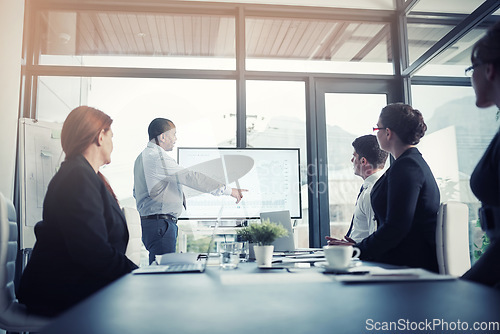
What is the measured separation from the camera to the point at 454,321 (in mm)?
645

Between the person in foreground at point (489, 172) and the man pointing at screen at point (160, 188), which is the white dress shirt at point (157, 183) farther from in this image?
the person in foreground at point (489, 172)

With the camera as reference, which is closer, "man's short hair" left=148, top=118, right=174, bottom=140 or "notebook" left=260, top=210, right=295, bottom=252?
"notebook" left=260, top=210, right=295, bottom=252

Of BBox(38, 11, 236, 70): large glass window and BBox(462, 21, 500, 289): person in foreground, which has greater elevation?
BBox(38, 11, 236, 70): large glass window

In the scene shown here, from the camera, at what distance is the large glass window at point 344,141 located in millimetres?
4145

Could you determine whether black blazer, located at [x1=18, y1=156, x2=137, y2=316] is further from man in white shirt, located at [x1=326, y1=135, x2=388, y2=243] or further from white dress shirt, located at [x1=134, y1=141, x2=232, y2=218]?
white dress shirt, located at [x1=134, y1=141, x2=232, y2=218]

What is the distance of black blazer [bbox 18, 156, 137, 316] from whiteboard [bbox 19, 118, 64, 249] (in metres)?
2.06

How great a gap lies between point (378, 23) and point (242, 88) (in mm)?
1596

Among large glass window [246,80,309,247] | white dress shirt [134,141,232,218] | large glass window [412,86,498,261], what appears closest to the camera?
large glass window [412,86,498,261]

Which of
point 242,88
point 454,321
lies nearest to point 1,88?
point 242,88

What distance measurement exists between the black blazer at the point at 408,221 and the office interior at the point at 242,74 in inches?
76.5

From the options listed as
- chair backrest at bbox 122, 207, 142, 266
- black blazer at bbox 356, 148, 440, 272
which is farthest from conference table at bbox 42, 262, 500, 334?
chair backrest at bbox 122, 207, 142, 266

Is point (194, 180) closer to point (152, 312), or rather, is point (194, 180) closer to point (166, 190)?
point (166, 190)

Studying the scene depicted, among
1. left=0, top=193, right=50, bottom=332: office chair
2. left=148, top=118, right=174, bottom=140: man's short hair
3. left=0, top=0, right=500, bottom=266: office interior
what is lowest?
left=0, top=193, right=50, bottom=332: office chair

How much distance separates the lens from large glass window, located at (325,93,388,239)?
4.14 m
